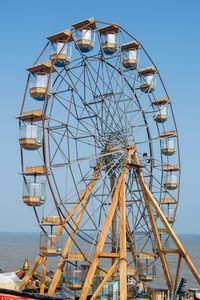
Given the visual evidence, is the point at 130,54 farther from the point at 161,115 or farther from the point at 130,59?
the point at 161,115

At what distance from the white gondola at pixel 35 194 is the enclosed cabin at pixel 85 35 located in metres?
8.38

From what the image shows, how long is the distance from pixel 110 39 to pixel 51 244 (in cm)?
1247

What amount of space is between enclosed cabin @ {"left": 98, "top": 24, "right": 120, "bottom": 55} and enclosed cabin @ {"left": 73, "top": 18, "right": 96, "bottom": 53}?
4.20 ft

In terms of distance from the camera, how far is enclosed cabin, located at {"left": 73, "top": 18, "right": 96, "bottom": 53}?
3178cm

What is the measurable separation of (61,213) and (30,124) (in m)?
4.65

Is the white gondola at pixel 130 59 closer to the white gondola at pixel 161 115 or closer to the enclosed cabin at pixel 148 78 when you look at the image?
the enclosed cabin at pixel 148 78

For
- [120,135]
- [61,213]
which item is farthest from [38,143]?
[120,135]

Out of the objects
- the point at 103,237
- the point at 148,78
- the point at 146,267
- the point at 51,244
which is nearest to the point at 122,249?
the point at 103,237

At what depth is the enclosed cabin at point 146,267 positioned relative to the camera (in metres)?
32.6

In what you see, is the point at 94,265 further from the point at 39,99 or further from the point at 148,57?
the point at 148,57

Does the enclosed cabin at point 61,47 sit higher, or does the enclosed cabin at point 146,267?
the enclosed cabin at point 61,47

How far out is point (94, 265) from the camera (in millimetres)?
26344

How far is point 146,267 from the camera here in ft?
107

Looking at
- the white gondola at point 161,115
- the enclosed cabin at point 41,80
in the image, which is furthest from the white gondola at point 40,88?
the white gondola at point 161,115
